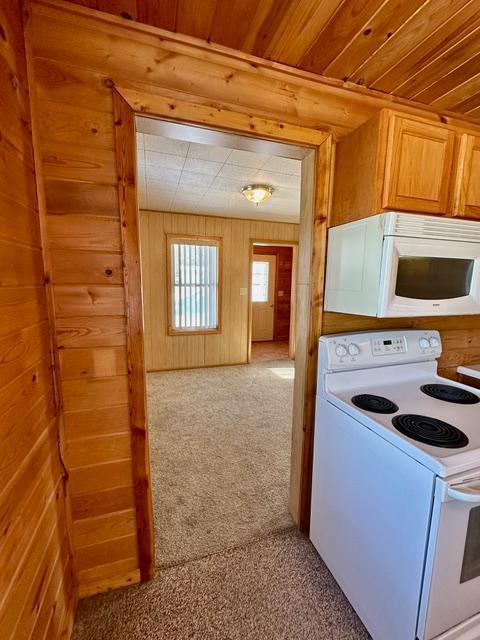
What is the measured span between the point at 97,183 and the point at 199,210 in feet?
10.3

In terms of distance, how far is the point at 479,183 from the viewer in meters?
1.38

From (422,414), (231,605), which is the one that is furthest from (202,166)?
(231,605)

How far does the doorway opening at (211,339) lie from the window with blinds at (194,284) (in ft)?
0.05

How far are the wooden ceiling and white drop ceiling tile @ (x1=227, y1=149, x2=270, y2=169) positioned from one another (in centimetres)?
95

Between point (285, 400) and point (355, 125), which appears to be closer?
point (355, 125)

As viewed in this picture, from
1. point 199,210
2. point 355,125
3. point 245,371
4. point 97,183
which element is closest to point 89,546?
point 97,183

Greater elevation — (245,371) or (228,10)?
A: (228,10)

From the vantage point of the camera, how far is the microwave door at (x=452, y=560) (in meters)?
0.87

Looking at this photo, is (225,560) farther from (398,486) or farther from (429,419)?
(429,419)

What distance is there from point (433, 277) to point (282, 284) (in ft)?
18.4

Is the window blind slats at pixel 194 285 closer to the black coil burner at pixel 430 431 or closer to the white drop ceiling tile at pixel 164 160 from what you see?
the white drop ceiling tile at pixel 164 160

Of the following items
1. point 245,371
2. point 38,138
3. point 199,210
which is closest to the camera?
point 38,138

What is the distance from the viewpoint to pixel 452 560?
36.7 inches

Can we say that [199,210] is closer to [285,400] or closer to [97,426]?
[285,400]
